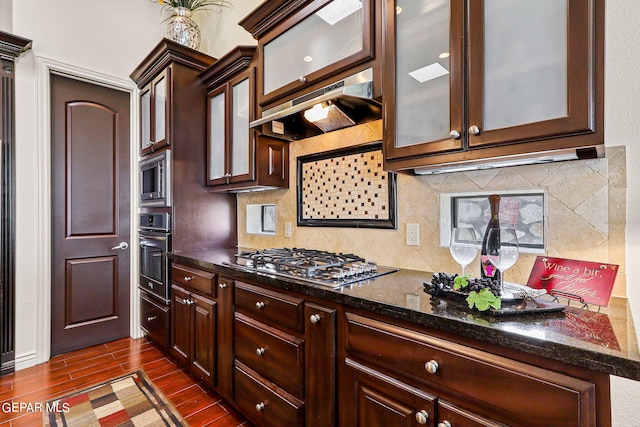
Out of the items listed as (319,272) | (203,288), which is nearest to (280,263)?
(319,272)

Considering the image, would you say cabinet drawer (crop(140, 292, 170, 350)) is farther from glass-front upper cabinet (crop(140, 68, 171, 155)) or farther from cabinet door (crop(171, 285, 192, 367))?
glass-front upper cabinet (crop(140, 68, 171, 155))

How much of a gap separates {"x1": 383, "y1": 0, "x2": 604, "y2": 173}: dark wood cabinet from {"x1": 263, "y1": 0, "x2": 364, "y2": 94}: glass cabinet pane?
0.20 m

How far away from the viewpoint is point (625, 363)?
0.67 metres

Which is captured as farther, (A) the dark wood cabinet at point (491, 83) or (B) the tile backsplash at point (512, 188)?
(B) the tile backsplash at point (512, 188)

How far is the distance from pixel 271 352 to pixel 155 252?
5.39 feet

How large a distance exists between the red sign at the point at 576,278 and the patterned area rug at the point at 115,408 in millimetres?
1982

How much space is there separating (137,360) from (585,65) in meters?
3.29

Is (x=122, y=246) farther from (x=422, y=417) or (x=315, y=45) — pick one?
(x=422, y=417)

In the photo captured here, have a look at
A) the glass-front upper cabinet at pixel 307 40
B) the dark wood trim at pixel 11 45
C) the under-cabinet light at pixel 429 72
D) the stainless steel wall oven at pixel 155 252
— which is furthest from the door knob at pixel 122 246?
the under-cabinet light at pixel 429 72

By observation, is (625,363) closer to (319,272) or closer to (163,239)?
(319,272)

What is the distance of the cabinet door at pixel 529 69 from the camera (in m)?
0.92

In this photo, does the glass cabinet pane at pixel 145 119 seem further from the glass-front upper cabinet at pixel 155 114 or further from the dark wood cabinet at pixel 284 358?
the dark wood cabinet at pixel 284 358

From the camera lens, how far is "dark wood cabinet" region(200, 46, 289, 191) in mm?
2213

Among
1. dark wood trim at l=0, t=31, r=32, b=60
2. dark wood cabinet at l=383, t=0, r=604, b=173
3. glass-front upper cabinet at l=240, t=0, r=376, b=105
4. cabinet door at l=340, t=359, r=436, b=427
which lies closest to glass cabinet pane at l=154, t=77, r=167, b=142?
dark wood trim at l=0, t=31, r=32, b=60
